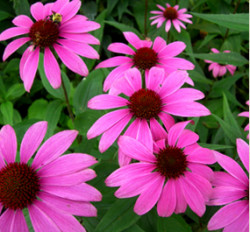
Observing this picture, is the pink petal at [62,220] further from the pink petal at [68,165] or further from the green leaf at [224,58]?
the green leaf at [224,58]

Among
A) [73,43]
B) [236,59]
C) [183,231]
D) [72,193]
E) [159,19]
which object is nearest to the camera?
[72,193]

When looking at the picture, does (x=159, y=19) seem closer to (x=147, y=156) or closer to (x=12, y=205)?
(x=147, y=156)

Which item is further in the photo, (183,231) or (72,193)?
(183,231)

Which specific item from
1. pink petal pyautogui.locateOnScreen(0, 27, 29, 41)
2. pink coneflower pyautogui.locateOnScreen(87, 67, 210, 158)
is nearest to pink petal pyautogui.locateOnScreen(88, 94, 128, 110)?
pink coneflower pyautogui.locateOnScreen(87, 67, 210, 158)

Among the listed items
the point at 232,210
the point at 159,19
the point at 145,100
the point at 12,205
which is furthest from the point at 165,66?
the point at 159,19

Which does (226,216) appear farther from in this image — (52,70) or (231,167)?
(52,70)
